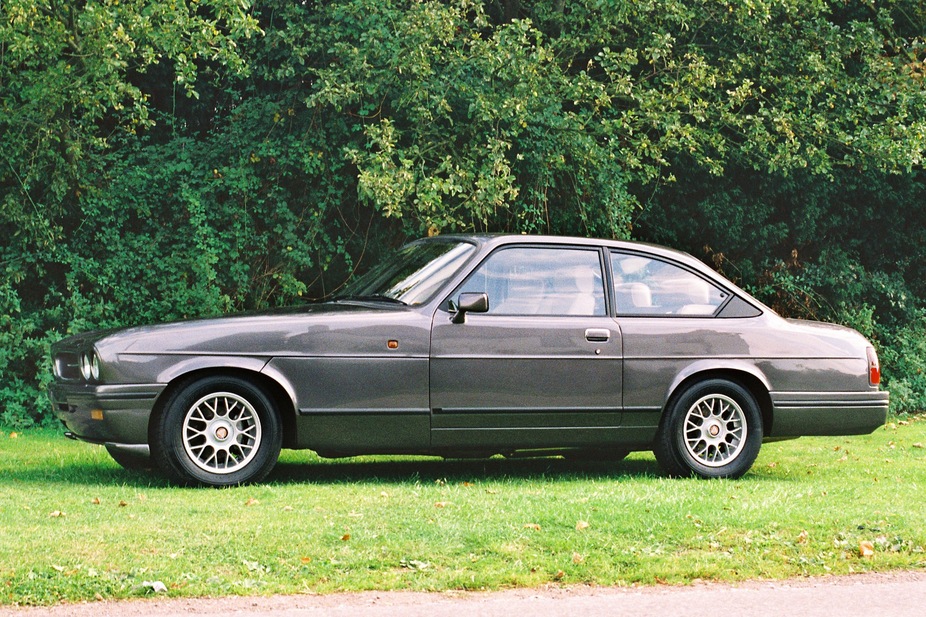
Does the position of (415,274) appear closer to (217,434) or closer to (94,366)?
(217,434)

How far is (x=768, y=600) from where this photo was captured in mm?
5953

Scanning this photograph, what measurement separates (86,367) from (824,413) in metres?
5.33

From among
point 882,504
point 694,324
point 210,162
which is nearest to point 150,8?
point 210,162

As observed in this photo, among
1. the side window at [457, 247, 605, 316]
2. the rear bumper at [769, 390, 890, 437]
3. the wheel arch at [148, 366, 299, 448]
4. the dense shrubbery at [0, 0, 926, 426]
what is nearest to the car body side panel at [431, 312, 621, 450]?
A: the side window at [457, 247, 605, 316]

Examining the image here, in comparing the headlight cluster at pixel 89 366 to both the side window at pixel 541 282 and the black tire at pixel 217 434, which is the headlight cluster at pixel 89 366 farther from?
the side window at pixel 541 282

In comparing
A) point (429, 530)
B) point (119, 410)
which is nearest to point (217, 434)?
point (119, 410)

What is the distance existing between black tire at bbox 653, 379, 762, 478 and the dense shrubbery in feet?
16.7

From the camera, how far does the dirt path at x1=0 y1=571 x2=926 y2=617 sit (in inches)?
219

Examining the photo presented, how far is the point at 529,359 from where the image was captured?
30.6ft

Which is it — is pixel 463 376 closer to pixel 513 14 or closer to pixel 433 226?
pixel 433 226

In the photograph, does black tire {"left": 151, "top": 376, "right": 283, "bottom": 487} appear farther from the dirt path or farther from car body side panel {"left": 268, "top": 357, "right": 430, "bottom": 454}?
the dirt path

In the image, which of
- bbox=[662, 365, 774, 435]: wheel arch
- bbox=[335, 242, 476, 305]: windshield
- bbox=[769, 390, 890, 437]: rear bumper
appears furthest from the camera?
bbox=[769, 390, 890, 437]: rear bumper

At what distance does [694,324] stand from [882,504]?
200cm

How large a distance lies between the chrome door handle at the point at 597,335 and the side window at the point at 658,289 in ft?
0.78
